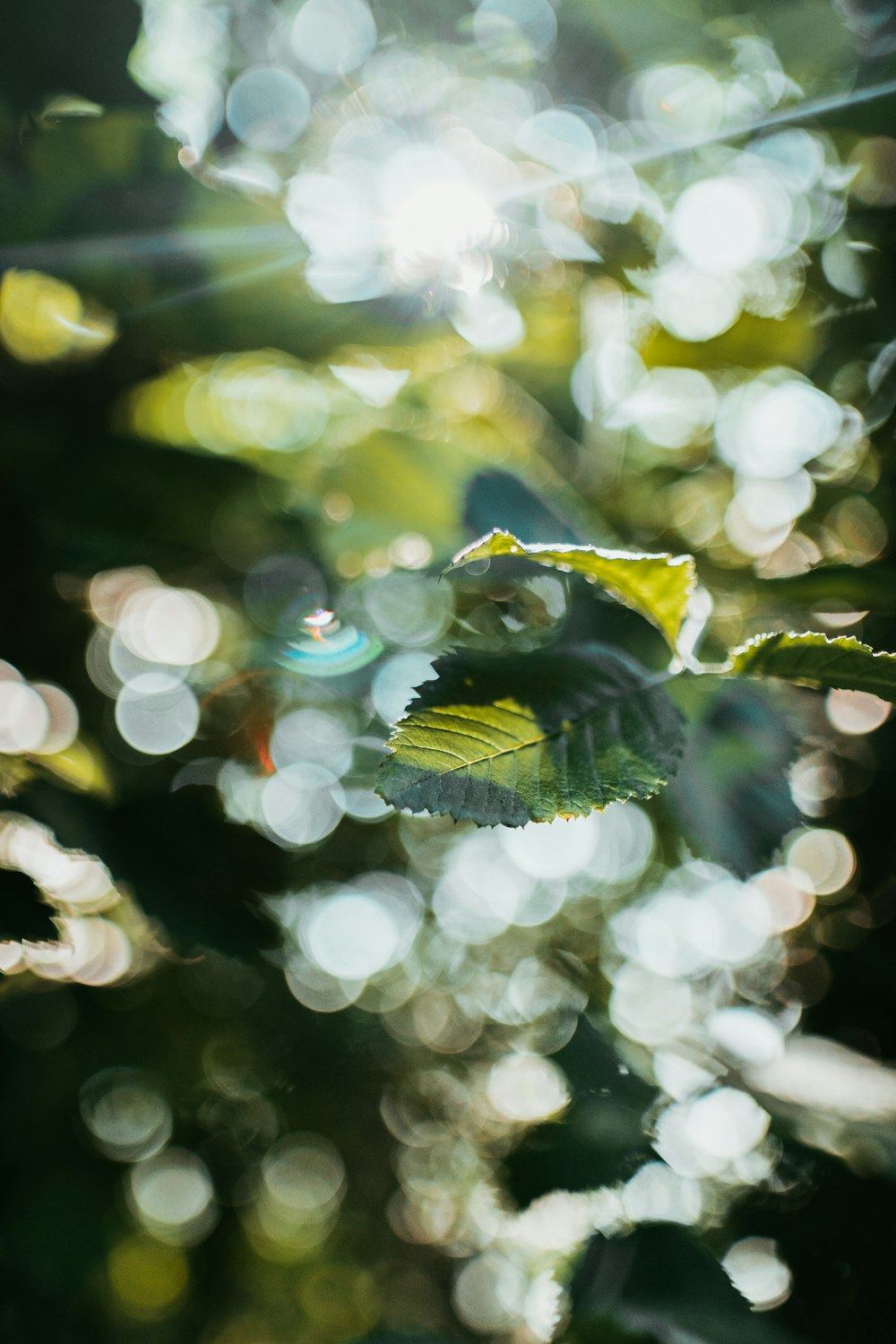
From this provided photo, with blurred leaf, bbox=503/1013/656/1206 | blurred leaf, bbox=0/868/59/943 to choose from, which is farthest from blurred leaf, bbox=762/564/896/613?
blurred leaf, bbox=0/868/59/943

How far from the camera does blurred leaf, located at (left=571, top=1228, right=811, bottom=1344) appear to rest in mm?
640

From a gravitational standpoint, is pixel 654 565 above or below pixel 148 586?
above

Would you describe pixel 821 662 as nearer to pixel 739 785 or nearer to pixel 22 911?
pixel 739 785

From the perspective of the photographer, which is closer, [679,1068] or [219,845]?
[219,845]

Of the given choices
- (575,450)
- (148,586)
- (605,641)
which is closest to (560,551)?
(605,641)

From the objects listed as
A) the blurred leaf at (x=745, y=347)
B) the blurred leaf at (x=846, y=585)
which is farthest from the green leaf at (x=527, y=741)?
the blurred leaf at (x=745, y=347)

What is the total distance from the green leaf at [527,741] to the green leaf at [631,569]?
5 cm

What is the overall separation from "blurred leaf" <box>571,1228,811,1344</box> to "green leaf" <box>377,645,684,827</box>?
1.74 ft

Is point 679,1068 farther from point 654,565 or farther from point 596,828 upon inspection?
point 654,565

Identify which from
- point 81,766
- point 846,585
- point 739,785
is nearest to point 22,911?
point 81,766

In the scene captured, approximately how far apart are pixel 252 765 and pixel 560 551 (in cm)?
Answer: 80

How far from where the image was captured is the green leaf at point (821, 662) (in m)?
0.36

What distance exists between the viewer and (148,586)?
3.53 ft

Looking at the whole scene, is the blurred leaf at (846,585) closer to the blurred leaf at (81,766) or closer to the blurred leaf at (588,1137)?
the blurred leaf at (588,1137)
